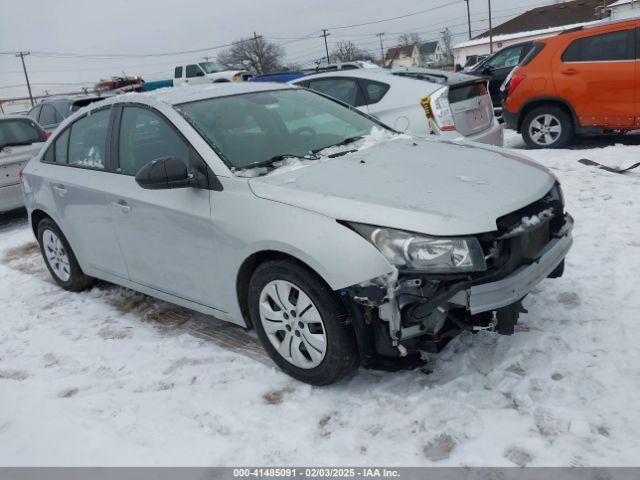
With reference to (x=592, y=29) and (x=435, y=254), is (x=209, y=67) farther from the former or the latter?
Answer: (x=435, y=254)

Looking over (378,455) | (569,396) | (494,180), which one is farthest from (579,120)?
(378,455)

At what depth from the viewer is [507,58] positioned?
12.2m

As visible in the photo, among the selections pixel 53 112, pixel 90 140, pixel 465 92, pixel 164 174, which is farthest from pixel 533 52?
pixel 53 112

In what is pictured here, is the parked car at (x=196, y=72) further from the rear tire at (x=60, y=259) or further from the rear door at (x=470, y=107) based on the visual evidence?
the rear tire at (x=60, y=259)

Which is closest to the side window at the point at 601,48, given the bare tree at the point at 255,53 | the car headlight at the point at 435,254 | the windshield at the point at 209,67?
the car headlight at the point at 435,254

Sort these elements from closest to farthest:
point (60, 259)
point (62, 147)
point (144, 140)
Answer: point (144, 140)
point (62, 147)
point (60, 259)

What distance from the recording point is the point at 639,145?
777 centimetres

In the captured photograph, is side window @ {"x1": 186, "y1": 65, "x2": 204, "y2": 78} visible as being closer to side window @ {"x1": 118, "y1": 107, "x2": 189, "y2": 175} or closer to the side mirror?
side window @ {"x1": 118, "y1": 107, "x2": 189, "y2": 175}

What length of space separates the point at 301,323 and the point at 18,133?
288 inches

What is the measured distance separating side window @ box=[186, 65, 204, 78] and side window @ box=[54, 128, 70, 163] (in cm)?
2118

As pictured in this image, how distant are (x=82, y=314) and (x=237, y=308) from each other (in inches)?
73.9

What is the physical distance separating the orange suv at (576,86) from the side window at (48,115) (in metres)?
10.4

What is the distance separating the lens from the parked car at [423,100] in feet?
21.2

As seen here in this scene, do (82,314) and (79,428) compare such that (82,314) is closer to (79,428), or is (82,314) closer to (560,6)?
(79,428)
